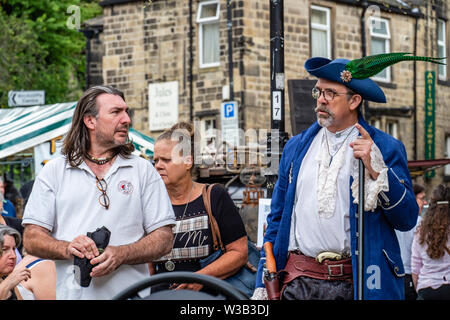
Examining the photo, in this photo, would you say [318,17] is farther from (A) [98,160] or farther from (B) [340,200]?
(A) [98,160]

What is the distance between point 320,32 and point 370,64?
22.2 metres

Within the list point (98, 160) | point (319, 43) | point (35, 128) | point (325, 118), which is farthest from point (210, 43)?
point (98, 160)

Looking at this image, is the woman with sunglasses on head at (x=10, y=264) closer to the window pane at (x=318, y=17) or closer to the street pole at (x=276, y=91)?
the street pole at (x=276, y=91)

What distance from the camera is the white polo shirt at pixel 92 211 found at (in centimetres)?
→ 432

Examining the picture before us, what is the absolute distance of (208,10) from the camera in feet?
84.7

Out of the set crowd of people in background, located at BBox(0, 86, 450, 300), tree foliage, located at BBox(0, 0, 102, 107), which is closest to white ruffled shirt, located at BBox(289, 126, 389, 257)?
crowd of people in background, located at BBox(0, 86, 450, 300)

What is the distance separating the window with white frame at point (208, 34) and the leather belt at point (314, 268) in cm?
2095

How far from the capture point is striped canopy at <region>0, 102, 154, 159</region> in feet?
43.8

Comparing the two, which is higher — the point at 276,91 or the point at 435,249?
the point at 276,91

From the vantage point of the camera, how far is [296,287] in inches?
183
